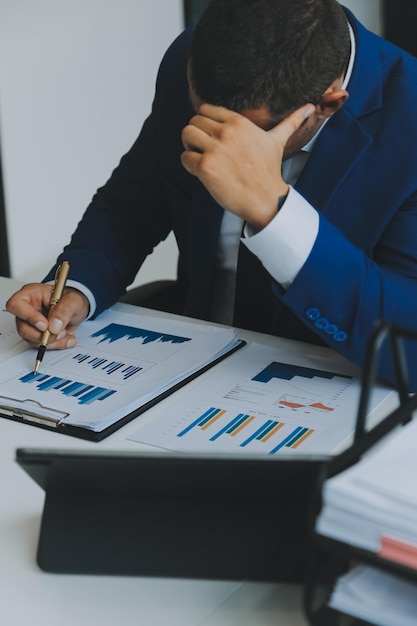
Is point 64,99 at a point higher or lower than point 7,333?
higher

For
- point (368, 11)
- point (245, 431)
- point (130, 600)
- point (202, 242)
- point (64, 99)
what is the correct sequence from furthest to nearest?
point (368, 11) < point (64, 99) < point (202, 242) < point (245, 431) < point (130, 600)

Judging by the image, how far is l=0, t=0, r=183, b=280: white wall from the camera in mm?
3195

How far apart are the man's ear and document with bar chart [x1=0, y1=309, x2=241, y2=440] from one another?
40cm

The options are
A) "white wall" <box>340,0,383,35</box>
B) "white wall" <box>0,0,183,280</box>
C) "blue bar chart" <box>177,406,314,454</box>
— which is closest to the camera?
"blue bar chart" <box>177,406,314,454</box>

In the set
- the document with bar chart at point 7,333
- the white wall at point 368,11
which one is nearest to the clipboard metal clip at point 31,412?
the document with bar chart at point 7,333

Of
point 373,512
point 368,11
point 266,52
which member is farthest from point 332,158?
point 368,11

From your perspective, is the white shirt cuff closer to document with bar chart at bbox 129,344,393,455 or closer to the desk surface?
document with bar chart at bbox 129,344,393,455

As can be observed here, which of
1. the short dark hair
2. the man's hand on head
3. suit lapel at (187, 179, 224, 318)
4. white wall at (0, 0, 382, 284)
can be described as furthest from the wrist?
white wall at (0, 0, 382, 284)

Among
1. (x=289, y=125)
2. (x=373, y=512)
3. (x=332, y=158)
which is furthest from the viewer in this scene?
(x=332, y=158)

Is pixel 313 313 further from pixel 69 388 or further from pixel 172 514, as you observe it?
pixel 172 514

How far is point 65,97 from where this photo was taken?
3336 millimetres

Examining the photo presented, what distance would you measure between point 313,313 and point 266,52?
39 cm

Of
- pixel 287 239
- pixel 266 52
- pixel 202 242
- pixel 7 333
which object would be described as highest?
pixel 266 52

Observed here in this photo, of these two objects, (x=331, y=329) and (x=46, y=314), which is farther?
(x=46, y=314)
